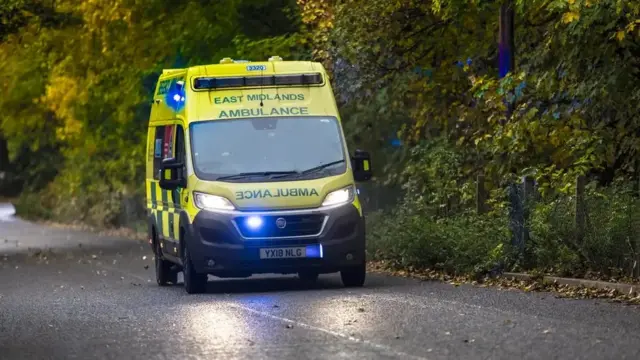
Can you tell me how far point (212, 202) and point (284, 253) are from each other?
103cm

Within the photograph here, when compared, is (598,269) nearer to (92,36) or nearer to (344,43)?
(344,43)

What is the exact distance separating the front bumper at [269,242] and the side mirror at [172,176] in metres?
0.80

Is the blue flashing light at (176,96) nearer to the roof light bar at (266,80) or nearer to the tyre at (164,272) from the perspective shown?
the roof light bar at (266,80)

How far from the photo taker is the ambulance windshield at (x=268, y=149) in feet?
59.6

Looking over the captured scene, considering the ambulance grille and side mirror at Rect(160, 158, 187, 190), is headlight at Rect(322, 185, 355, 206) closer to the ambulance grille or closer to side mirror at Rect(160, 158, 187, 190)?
the ambulance grille

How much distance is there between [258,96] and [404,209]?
6.10 m

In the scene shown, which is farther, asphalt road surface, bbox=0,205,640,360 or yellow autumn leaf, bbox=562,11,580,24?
yellow autumn leaf, bbox=562,11,580,24

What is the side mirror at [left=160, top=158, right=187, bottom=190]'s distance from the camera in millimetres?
18469

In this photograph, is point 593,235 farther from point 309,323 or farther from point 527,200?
point 309,323

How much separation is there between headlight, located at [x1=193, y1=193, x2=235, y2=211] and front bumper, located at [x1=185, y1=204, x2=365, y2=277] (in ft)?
0.28

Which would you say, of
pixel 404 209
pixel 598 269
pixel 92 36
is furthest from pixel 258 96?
pixel 92 36

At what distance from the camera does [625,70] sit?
19.9 m

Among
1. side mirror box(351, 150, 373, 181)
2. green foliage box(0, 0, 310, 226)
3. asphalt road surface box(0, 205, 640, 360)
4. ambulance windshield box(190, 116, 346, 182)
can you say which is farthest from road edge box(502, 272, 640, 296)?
green foliage box(0, 0, 310, 226)

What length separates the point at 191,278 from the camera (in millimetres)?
18297
